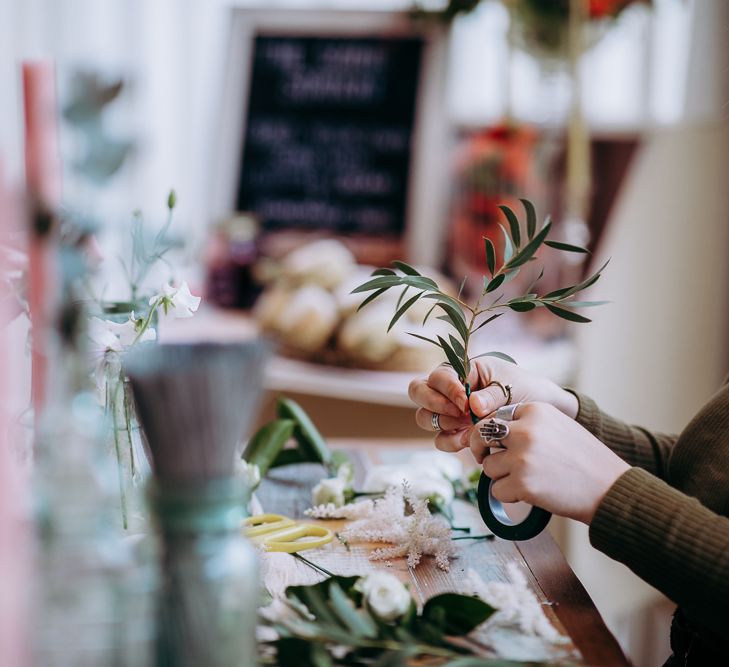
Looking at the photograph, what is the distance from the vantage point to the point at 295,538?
916mm

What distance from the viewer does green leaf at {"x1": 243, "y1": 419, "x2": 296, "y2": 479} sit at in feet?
3.67

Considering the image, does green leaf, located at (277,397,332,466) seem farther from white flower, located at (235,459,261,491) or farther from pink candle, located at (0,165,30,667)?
pink candle, located at (0,165,30,667)

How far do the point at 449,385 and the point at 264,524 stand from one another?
242 millimetres

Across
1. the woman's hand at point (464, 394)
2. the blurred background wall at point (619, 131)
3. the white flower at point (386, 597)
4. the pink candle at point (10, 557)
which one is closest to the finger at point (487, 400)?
the woman's hand at point (464, 394)

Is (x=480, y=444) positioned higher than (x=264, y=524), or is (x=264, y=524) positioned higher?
(x=480, y=444)

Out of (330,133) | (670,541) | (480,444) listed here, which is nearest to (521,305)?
(480,444)

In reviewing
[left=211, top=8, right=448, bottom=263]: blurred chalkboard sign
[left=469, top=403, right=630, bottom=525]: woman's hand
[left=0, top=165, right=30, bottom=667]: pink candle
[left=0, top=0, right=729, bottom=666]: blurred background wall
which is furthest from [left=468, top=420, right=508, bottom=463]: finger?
[left=211, top=8, right=448, bottom=263]: blurred chalkboard sign

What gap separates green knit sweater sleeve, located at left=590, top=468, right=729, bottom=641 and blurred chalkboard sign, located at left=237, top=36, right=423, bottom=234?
1732 millimetres

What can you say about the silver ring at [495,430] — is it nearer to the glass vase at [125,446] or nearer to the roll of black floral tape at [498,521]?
the roll of black floral tape at [498,521]

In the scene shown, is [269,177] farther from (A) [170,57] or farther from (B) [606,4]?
(B) [606,4]

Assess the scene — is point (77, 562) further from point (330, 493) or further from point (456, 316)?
point (330, 493)

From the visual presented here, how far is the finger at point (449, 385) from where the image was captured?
0.91 m

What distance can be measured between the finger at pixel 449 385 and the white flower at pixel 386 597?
25cm

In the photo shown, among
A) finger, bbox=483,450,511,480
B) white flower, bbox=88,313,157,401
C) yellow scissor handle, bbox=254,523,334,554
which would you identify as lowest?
yellow scissor handle, bbox=254,523,334,554
